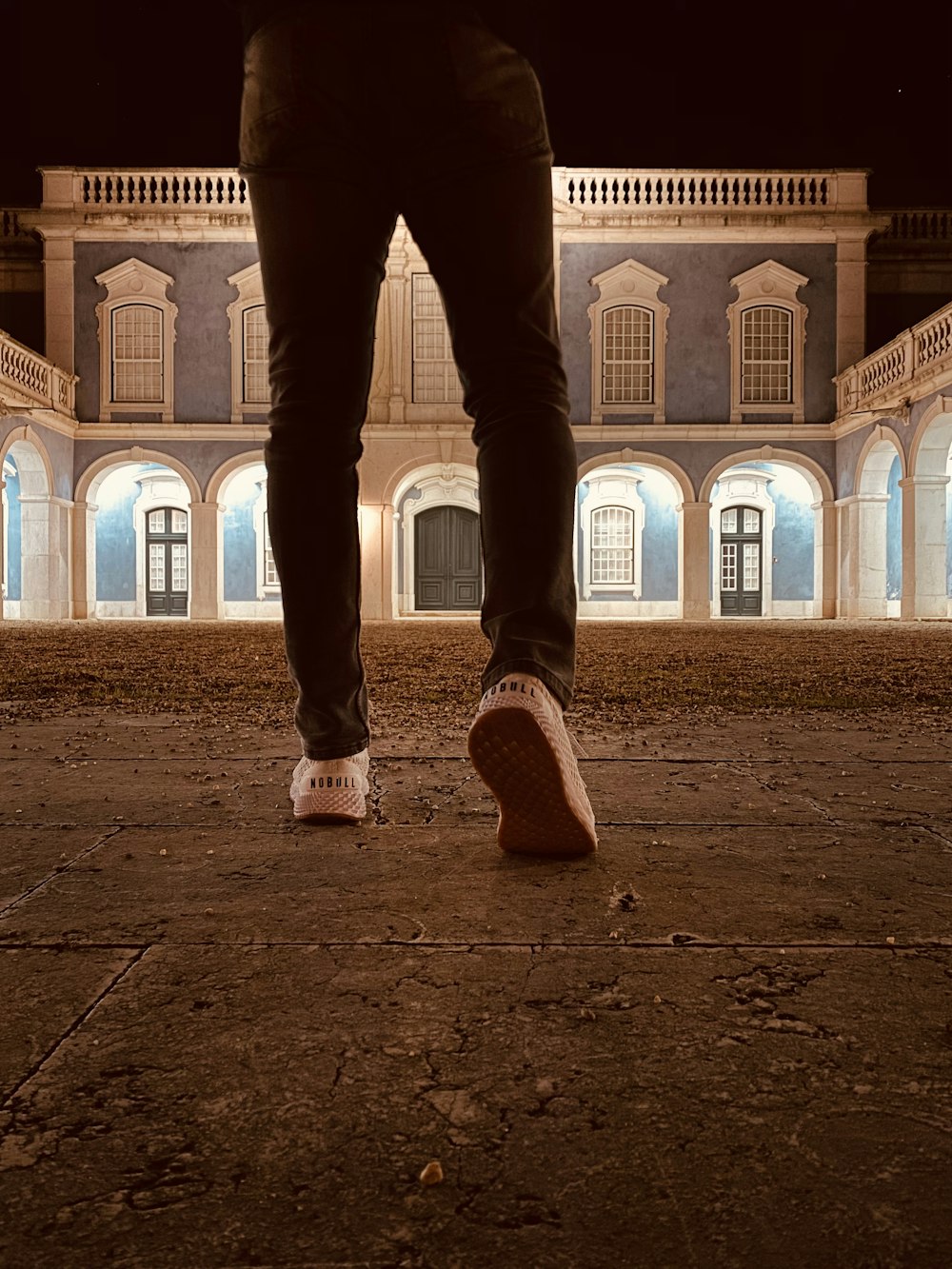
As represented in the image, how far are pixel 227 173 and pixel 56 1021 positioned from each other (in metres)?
21.2

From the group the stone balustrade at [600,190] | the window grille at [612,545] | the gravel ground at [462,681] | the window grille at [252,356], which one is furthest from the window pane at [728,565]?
the gravel ground at [462,681]

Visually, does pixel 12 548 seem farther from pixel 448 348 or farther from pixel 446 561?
pixel 448 348

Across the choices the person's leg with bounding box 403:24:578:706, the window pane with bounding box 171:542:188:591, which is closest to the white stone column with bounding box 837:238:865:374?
the window pane with bounding box 171:542:188:591

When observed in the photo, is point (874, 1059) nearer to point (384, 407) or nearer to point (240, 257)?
point (384, 407)

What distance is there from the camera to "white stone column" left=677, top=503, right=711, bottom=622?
1948cm

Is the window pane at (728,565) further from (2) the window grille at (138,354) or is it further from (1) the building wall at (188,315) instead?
(2) the window grille at (138,354)

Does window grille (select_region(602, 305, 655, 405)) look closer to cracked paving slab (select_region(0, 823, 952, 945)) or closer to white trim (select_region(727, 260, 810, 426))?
white trim (select_region(727, 260, 810, 426))

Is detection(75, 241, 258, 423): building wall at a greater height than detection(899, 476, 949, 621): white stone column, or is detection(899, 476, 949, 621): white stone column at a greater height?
detection(75, 241, 258, 423): building wall

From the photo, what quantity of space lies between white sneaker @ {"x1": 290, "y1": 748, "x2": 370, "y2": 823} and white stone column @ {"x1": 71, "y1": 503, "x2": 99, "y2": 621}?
62.5 ft

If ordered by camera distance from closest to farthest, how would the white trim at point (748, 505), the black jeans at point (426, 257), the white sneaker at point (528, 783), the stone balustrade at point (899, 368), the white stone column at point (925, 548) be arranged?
1. the white sneaker at point (528, 783)
2. the black jeans at point (426, 257)
3. the stone balustrade at point (899, 368)
4. the white stone column at point (925, 548)
5. the white trim at point (748, 505)

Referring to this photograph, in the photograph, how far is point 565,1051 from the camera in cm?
64

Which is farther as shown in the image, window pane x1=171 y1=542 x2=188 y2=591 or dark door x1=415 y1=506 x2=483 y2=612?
dark door x1=415 y1=506 x2=483 y2=612

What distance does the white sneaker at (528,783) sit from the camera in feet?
3.88

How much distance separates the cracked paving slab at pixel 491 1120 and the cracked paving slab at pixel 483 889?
0.33 ft
